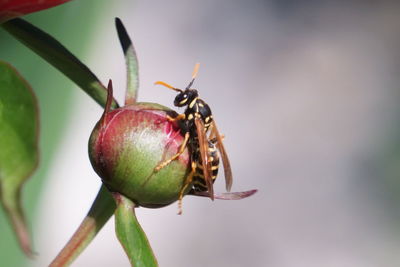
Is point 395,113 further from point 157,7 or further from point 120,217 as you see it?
point 120,217

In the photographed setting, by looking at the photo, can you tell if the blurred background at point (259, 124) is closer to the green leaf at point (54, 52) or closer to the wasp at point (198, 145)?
the wasp at point (198, 145)

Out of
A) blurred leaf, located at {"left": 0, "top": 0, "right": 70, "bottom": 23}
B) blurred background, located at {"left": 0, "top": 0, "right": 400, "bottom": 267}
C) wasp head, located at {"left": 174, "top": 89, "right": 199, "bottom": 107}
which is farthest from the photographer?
blurred background, located at {"left": 0, "top": 0, "right": 400, "bottom": 267}

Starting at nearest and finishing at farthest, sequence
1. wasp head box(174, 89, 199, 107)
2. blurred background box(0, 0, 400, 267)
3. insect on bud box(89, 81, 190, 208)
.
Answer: insect on bud box(89, 81, 190, 208) < wasp head box(174, 89, 199, 107) < blurred background box(0, 0, 400, 267)

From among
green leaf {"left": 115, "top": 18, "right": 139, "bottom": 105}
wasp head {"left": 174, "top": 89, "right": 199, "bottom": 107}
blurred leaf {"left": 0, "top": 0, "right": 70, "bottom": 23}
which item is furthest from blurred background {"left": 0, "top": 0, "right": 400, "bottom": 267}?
blurred leaf {"left": 0, "top": 0, "right": 70, "bottom": 23}

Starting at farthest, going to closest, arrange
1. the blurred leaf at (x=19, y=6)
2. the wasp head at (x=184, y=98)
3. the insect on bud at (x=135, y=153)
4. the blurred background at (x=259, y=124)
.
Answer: the blurred background at (x=259, y=124) → the wasp head at (x=184, y=98) → the insect on bud at (x=135, y=153) → the blurred leaf at (x=19, y=6)

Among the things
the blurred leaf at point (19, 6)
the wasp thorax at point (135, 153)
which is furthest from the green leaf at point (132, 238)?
the blurred leaf at point (19, 6)

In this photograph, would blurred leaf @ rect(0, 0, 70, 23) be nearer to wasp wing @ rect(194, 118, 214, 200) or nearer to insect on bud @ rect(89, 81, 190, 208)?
insect on bud @ rect(89, 81, 190, 208)

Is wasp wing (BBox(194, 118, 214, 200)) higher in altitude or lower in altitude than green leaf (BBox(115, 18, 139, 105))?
lower

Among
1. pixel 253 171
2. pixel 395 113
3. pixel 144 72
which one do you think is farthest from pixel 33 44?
pixel 395 113
